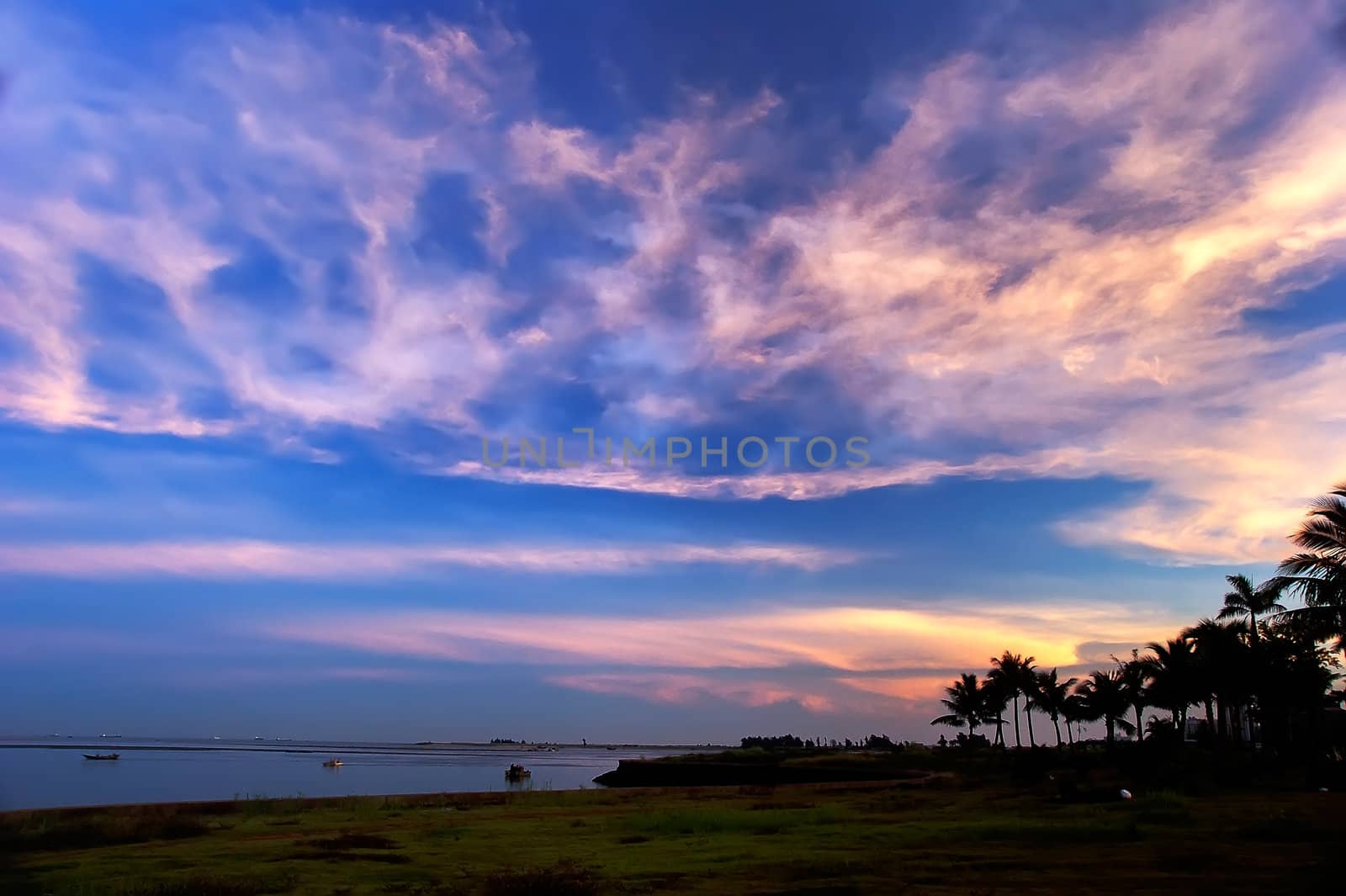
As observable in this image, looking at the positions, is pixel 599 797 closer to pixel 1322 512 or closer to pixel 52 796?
pixel 1322 512

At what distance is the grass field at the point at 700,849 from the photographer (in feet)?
51.8

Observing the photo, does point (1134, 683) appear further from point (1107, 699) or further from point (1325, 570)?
point (1325, 570)

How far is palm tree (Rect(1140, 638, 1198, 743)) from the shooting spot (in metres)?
58.8

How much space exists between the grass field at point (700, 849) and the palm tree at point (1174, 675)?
3045cm

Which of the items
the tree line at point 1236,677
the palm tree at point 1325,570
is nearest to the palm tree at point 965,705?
the tree line at point 1236,677

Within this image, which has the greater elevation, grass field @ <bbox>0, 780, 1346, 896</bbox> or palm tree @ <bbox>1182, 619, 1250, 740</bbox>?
palm tree @ <bbox>1182, 619, 1250, 740</bbox>

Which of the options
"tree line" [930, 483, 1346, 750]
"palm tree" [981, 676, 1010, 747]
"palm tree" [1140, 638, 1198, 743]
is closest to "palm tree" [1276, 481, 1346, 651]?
"tree line" [930, 483, 1346, 750]

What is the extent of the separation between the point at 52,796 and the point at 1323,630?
73.1 meters

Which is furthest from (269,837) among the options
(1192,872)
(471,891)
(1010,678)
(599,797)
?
(1010,678)

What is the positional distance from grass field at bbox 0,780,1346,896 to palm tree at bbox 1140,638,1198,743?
99.9 feet

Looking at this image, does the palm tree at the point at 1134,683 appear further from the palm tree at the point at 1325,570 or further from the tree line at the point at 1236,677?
the palm tree at the point at 1325,570

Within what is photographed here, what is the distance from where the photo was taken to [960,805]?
32875mm

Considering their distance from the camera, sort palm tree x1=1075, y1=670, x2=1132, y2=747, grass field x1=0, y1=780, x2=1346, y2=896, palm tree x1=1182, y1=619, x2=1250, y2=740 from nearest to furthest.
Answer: grass field x1=0, y1=780, x2=1346, y2=896
palm tree x1=1182, y1=619, x2=1250, y2=740
palm tree x1=1075, y1=670, x2=1132, y2=747

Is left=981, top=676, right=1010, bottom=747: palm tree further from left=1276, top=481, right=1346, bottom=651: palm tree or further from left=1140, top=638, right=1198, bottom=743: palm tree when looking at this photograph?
left=1276, top=481, right=1346, bottom=651: palm tree
